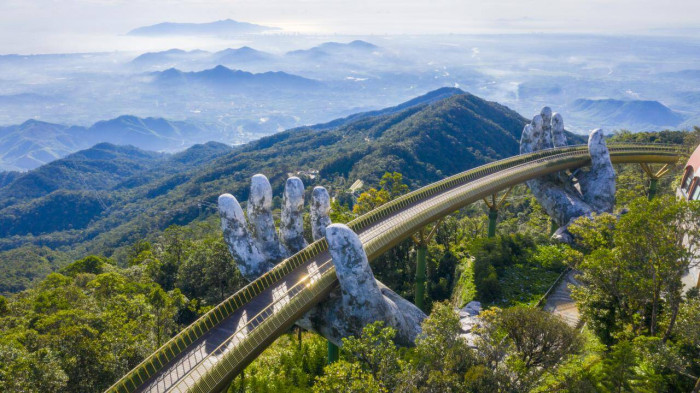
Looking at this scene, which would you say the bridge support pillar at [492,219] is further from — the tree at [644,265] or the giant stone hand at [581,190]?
the tree at [644,265]

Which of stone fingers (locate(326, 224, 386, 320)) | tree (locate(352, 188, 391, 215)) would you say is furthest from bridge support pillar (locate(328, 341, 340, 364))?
tree (locate(352, 188, 391, 215))

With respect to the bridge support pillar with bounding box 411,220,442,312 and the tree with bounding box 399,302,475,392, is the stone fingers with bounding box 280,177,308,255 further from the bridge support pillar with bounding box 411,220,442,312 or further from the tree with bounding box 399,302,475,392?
the tree with bounding box 399,302,475,392

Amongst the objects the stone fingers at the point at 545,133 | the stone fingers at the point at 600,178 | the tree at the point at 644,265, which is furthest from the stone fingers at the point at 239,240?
the stone fingers at the point at 545,133

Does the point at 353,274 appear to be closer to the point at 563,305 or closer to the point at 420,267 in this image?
the point at 420,267

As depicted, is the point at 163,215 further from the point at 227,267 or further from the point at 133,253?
the point at 227,267

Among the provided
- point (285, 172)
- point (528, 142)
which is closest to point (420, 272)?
point (528, 142)
